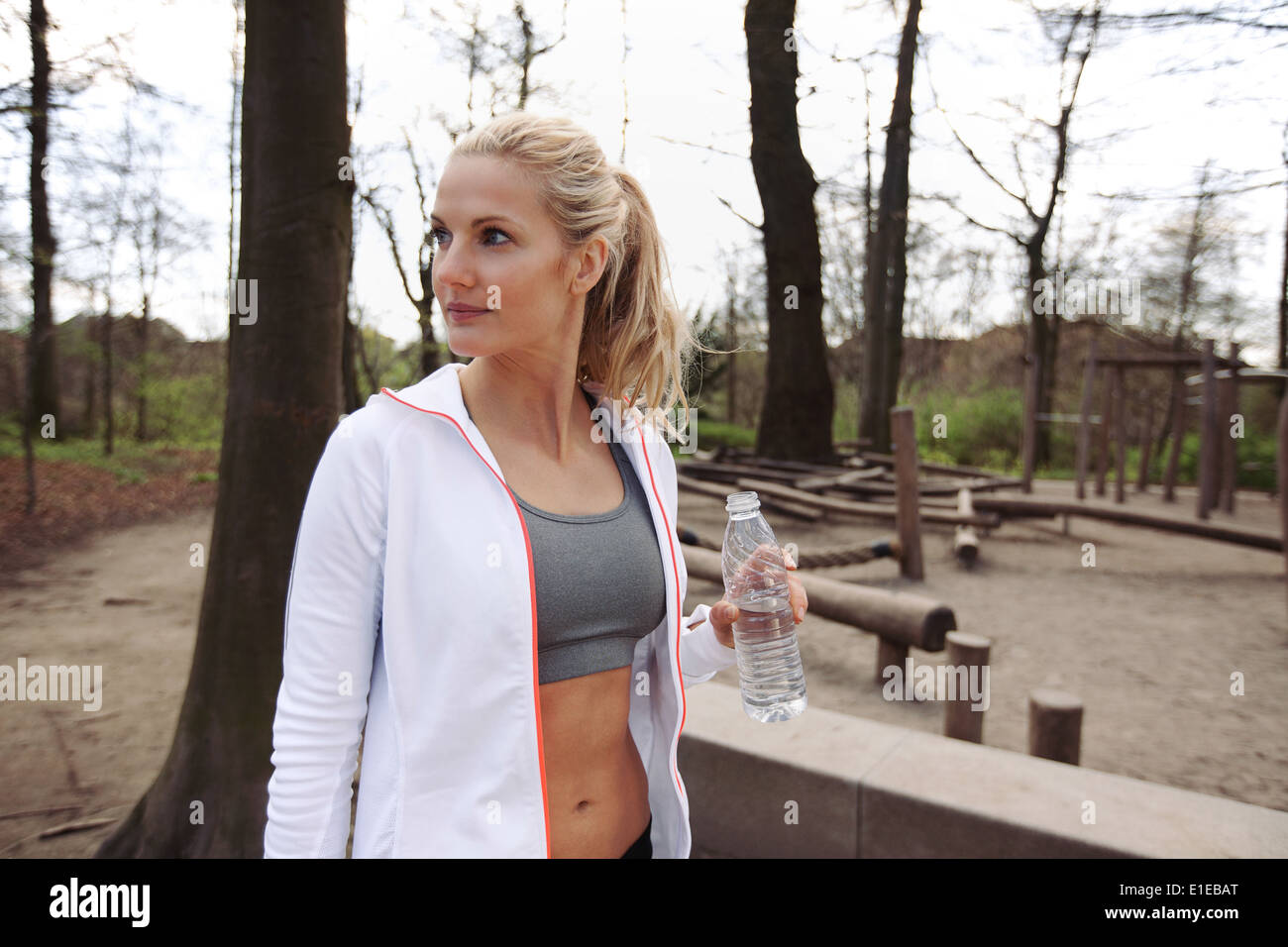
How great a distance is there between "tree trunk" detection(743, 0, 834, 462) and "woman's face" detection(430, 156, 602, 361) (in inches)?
433

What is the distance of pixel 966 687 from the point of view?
3627mm

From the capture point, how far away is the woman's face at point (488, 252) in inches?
60.4

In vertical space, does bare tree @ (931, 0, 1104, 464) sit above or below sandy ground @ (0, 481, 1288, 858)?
above

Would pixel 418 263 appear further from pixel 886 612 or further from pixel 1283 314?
pixel 1283 314

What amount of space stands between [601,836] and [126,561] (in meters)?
9.35

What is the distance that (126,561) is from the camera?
9156 millimetres

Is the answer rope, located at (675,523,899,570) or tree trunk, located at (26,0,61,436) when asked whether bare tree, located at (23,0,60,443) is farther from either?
rope, located at (675,523,899,570)

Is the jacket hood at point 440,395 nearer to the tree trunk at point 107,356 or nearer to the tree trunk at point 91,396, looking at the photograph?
the tree trunk at point 107,356

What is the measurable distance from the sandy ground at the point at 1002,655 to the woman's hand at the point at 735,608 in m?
2.96

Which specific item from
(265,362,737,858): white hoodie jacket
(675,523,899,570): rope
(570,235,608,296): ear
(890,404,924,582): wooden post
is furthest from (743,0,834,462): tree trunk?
(265,362,737,858): white hoodie jacket

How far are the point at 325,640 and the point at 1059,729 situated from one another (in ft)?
9.92

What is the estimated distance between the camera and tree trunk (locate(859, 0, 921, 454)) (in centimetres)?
1602
